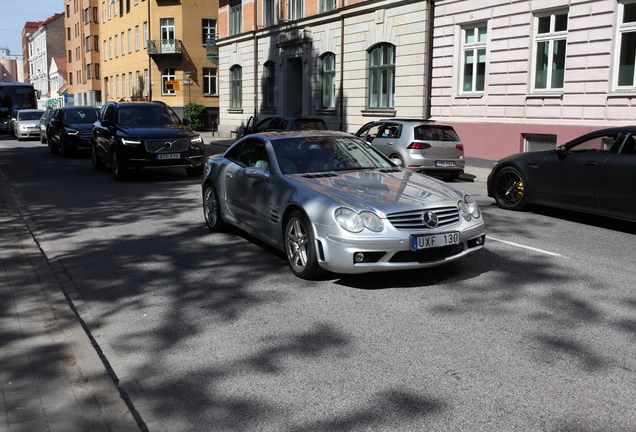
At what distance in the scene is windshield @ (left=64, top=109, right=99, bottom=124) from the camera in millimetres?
23578

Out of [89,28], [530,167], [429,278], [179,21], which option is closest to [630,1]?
[530,167]

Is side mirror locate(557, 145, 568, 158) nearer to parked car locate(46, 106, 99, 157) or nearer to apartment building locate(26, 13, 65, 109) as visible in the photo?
parked car locate(46, 106, 99, 157)

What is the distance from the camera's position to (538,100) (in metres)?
18.0

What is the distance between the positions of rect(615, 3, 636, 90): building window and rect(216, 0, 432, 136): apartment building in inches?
289

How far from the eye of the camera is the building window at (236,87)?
1458 inches

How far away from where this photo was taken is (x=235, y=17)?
36969 mm

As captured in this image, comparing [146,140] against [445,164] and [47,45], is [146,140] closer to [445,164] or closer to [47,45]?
[445,164]

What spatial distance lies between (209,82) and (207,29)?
417cm

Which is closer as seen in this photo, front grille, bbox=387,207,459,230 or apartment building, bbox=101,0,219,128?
front grille, bbox=387,207,459,230

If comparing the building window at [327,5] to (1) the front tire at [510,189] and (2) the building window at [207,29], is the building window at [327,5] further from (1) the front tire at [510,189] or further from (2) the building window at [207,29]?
(2) the building window at [207,29]

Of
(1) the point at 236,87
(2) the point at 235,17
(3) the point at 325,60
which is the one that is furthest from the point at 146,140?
(2) the point at 235,17

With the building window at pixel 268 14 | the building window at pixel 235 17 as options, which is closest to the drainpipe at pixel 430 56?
the building window at pixel 268 14

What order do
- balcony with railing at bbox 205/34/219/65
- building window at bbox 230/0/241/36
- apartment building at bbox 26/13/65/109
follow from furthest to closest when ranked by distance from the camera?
1. apartment building at bbox 26/13/65/109
2. balcony with railing at bbox 205/34/219/65
3. building window at bbox 230/0/241/36

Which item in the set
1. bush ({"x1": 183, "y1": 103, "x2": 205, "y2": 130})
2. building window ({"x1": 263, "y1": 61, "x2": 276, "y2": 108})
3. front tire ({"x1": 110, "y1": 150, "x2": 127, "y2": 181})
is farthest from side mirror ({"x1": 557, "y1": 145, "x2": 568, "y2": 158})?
bush ({"x1": 183, "y1": 103, "x2": 205, "y2": 130})
